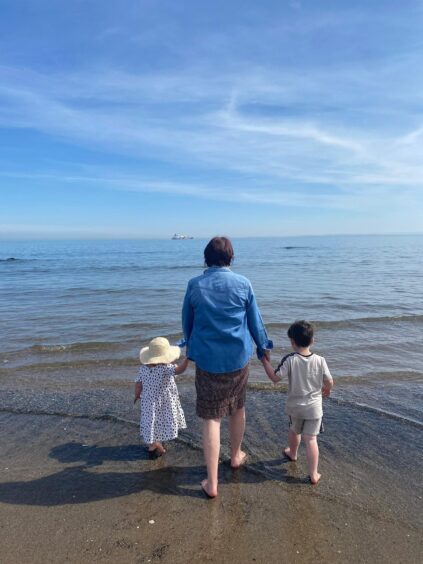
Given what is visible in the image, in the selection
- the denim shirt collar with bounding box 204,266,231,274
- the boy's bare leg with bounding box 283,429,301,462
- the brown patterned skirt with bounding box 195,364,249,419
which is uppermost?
the denim shirt collar with bounding box 204,266,231,274

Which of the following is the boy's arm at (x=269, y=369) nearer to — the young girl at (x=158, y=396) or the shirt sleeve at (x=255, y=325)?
the shirt sleeve at (x=255, y=325)

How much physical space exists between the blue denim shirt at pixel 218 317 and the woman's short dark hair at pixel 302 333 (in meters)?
0.45

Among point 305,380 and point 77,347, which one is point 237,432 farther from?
point 77,347

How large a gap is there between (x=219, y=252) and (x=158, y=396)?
179cm

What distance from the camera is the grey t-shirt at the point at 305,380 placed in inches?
143

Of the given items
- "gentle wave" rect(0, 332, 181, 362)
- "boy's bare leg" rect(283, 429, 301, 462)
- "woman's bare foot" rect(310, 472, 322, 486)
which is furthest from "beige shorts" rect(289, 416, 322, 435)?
"gentle wave" rect(0, 332, 181, 362)

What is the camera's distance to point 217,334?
342 centimetres

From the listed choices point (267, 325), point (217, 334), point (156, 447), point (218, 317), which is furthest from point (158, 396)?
point (267, 325)

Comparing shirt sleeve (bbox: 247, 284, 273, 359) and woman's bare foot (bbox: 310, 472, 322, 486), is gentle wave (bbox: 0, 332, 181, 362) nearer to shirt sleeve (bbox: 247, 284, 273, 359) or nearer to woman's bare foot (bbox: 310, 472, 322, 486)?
shirt sleeve (bbox: 247, 284, 273, 359)

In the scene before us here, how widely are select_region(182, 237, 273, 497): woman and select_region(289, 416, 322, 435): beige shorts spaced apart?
69cm

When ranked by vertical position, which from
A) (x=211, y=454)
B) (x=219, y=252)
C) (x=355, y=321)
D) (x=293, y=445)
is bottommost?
(x=355, y=321)

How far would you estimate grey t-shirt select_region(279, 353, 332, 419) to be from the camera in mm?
3633

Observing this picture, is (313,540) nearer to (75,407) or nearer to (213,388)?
(213,388)

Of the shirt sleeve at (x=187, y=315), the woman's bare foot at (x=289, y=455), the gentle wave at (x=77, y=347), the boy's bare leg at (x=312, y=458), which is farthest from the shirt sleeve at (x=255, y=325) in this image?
the gentle wave at (x=77, y=347)
